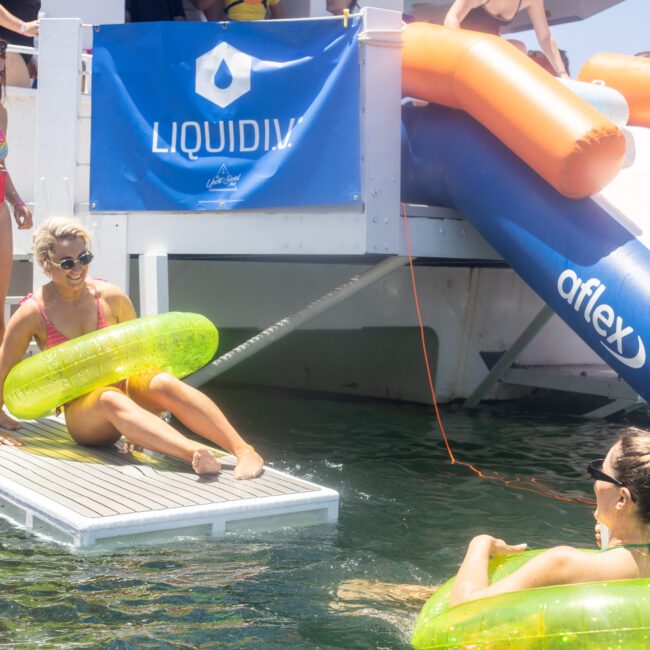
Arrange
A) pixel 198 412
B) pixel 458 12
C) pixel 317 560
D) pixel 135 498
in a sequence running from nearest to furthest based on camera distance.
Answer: pixel 317 560 → pixel 135 498 → pixel 198 412 → pixel 458 12

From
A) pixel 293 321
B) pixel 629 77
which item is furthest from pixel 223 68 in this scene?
pixel 629 77

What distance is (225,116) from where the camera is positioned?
6.36 m

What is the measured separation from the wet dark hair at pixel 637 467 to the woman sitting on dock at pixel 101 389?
8.27 ft

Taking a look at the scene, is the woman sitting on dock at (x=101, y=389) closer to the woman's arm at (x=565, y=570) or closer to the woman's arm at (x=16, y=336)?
the woman's arm at (x=16, y=336)

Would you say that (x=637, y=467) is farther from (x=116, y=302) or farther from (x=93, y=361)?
(x=116, y=302)

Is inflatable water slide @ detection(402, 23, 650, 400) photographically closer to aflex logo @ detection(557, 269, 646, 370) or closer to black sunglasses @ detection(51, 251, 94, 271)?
aflex logo @ detection(557, 269, 646, 370)

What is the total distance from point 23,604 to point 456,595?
1550 millimetres

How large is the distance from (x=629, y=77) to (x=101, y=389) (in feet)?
16.1

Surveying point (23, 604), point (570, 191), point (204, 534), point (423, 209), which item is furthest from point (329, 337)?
point (23, 604)

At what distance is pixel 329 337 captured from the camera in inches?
365

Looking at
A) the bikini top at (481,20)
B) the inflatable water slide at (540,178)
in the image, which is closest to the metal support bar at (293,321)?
the inflatable water slide at (540,178)

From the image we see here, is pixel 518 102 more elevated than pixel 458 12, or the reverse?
pixel 458 12

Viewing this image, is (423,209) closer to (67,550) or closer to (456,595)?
(67,550)

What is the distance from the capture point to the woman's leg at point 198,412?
513cm
